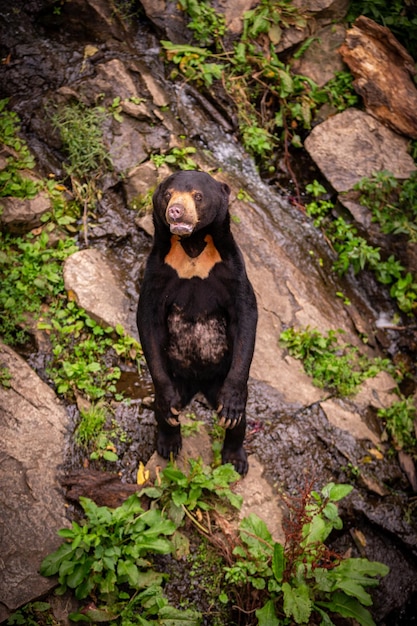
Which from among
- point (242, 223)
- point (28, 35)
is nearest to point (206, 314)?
point (242, 223)

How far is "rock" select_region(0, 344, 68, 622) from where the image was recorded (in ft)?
9.98

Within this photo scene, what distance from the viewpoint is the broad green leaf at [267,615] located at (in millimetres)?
3082

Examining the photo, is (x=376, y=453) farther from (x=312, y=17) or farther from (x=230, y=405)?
(x=312, y=17)

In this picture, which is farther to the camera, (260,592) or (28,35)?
(28,35)

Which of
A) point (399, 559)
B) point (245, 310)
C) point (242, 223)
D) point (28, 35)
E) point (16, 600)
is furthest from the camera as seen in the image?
point (28, 35)

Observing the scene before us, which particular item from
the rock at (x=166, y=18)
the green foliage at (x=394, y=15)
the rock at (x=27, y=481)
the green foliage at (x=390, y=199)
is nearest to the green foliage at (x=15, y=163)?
the rock at (x=27, y=481)

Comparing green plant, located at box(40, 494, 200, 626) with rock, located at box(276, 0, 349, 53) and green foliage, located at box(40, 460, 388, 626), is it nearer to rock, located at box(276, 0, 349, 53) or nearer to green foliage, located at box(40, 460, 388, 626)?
green foliage, located at box(40, 460, 388, 626)

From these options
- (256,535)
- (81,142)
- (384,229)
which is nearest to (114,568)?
(256,535)

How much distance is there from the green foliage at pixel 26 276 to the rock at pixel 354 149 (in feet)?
9.31

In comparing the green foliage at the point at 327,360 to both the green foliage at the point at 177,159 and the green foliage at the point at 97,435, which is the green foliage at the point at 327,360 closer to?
the green foliage at the point at 97,435

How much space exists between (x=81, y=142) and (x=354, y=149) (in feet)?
9.19

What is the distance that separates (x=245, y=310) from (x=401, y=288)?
2856mm

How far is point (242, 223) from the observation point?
17.1 ft

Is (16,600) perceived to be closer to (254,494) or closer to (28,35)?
(254,494)
